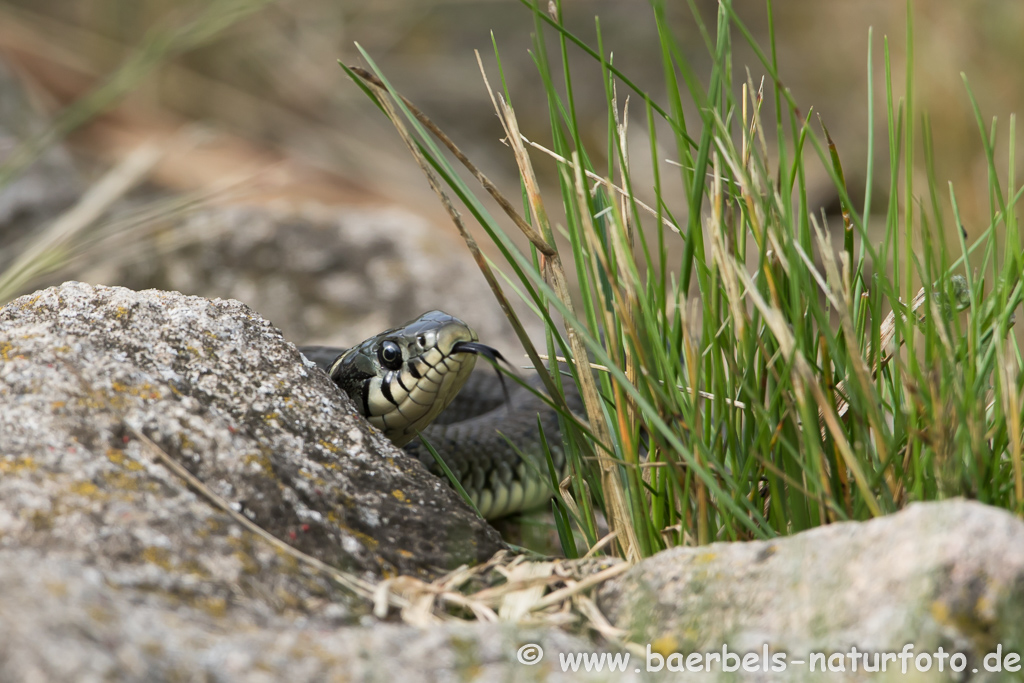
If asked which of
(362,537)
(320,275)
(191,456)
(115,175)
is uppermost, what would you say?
(115,175)

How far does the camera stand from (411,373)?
2273mm

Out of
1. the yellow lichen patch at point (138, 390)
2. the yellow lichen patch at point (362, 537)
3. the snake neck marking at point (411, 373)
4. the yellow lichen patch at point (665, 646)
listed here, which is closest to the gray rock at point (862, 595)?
the yellow lichen patch at point (665, 646)

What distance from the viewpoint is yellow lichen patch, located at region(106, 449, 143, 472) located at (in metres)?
1.42

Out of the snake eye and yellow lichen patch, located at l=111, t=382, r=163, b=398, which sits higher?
yellow lichen patch, located at l=111, t=382, r=163, b=398

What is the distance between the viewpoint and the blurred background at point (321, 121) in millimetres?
4449

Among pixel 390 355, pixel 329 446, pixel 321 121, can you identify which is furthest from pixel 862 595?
pixel 321 121

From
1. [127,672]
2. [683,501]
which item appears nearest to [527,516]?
[683,501]

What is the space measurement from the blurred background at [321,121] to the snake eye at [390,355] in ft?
2.86

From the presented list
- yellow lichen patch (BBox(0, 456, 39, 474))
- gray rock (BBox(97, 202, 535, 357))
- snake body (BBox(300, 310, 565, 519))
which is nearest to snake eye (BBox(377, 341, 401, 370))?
snake body (BBox(300, 310, 565, 519))

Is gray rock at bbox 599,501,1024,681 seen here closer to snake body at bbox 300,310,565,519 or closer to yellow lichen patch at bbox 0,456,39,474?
snake body at bbox 300,310,565,519

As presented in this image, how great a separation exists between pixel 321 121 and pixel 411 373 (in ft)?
27.7

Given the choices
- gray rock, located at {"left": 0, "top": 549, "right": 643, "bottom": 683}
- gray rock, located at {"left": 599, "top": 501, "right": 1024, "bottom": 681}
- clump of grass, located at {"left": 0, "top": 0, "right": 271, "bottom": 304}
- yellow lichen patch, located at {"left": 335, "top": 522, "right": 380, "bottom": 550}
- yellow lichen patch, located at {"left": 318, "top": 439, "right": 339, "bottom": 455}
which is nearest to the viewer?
gray rock, located at {"left": 0, "top": 549, "right": 643, "bottom": 683}

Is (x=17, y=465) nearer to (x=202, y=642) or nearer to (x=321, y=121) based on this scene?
(x=202, y=642)

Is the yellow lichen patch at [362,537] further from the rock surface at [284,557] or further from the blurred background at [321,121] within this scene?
the blurred background at [321,121]
